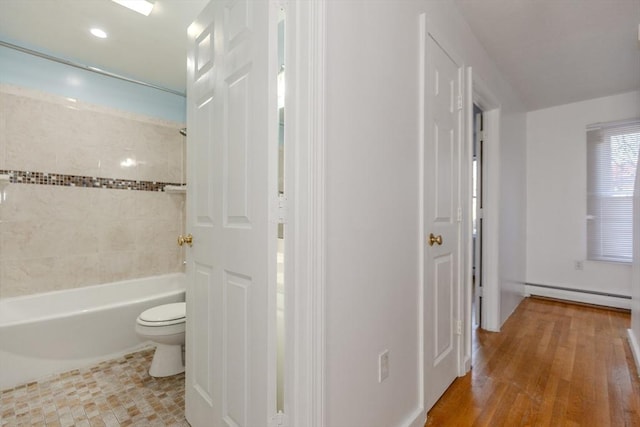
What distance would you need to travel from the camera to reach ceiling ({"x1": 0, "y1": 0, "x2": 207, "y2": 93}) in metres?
1.91

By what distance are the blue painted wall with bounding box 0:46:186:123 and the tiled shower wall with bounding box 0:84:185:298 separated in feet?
0.22

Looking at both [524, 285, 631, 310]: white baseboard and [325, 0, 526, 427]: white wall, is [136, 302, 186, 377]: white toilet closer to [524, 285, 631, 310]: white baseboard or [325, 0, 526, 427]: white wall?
[325, 0, 526, 427]: white wall

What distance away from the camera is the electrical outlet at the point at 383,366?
4.09 feet

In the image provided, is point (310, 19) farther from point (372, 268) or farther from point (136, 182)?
point (136, 182)

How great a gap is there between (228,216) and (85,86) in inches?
95.5

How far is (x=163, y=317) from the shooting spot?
2002 mm

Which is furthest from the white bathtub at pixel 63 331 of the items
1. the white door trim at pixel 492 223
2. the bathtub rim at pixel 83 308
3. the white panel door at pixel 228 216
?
the white door trim at pixel 492 223

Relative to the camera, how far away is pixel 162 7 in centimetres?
191

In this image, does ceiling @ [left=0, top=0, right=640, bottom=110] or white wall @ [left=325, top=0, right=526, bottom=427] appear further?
ceiling @ [left=0, top=0, right=640, bottom=110]

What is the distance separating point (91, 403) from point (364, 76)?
7.39 ft

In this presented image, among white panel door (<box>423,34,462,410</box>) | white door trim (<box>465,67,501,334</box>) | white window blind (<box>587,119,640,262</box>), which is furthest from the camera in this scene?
white window blind (<box>587,119,640,262</box>)

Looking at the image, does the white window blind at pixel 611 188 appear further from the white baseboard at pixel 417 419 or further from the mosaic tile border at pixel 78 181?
the mosaic tile border at pixel 78 181

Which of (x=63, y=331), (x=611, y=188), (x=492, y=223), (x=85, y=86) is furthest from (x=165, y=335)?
(x=611, y=188)

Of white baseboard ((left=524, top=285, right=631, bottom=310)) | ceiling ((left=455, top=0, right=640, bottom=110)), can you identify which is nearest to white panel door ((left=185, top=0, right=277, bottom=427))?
ceiling ((left=455, top=0, right=640, bottom=110))
